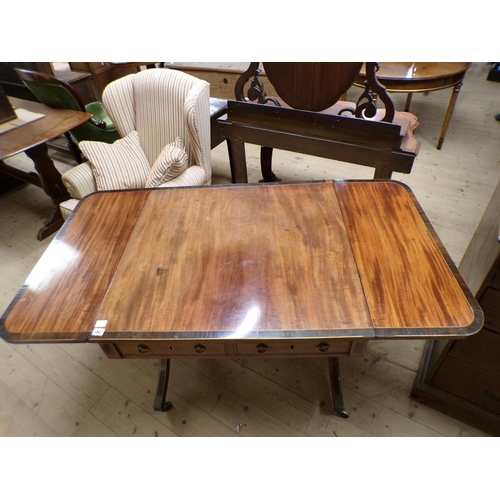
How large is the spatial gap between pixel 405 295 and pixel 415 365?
860 millimetres

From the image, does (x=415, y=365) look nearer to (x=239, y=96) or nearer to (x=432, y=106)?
(x=239, y=96)

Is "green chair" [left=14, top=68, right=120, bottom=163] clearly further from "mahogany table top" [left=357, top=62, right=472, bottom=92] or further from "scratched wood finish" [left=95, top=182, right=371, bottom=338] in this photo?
"mahogany table top" [left=357, top=62, right=472, bottom=92]

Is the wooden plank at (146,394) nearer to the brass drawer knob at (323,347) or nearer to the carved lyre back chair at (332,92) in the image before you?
the brass drawer knob at (323,347)

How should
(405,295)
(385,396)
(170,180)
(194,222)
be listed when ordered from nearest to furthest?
1. (405,295)
2. (194,222)
3. (385,396)
4. (170,180)

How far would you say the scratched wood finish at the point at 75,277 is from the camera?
3.20 feet

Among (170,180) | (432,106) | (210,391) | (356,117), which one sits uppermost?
(356,117)

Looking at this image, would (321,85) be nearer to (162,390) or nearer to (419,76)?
(419,76)

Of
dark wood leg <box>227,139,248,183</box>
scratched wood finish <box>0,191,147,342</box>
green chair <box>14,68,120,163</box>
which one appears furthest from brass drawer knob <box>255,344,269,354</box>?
green chair <box>14,68,120,163</box>

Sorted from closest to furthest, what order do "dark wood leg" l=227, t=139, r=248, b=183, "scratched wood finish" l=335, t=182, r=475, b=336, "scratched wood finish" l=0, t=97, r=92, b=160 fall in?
"scratched wood finish" l=335, t=182, r=475, b=336
"scratched wood finish" l=0, t=97, r=92, b=160
"dark wood leg" l=227, t=139, r=248, b=183

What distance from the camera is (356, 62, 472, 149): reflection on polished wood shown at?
7.58 feet

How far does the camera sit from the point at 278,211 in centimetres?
131

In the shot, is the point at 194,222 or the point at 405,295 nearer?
the point at 405,295

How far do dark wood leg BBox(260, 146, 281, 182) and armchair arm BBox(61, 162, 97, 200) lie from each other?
131cm

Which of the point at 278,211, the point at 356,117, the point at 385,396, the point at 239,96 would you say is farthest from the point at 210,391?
the point at 239,96
